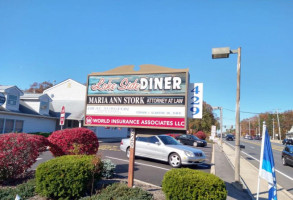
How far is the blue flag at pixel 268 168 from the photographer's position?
4.53 meters

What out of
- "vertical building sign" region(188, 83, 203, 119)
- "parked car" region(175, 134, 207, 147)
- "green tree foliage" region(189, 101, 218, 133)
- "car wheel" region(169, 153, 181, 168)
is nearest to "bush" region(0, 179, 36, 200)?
"vertical building sign" region(188, 83, 203, 119)

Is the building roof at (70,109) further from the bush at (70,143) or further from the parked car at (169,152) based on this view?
the bush at (70,143)

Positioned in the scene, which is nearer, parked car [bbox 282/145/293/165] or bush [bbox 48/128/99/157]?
bush [bbox 48/128/99/157]

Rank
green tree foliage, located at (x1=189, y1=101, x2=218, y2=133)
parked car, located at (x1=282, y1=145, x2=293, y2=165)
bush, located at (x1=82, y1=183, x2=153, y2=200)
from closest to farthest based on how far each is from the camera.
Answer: bush, located at (x1=82, y1=183, x2=153, y2=200)
parked car, located at (x1=282, y1=145, x2=293, y2=165)
green tree foliage, located at (x1=189, y1=101, x2=218, y2=133)

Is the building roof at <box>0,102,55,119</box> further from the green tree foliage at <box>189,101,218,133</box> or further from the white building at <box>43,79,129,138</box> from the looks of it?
the green tree foliage at <box>189,101,218,133</box>

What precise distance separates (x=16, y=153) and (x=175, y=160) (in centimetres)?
694

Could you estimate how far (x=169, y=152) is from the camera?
1091 centimetres

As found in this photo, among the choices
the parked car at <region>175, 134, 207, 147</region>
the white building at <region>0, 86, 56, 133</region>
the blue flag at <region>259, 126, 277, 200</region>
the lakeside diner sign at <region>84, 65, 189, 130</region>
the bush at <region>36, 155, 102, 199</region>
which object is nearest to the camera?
the blue flag at <region>259, 126, 277, 200</region>

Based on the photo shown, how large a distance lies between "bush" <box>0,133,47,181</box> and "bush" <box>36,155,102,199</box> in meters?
1.50

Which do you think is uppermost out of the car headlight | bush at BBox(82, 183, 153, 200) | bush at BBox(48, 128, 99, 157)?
bush at BBox(48, 128, 99, 157)

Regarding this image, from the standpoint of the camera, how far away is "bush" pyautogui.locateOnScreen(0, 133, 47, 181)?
6.04m

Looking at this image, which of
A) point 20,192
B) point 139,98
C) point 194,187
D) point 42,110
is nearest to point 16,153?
point 20,192

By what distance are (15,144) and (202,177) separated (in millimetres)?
5048

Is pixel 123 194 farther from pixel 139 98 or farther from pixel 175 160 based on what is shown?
pixel 175 160
